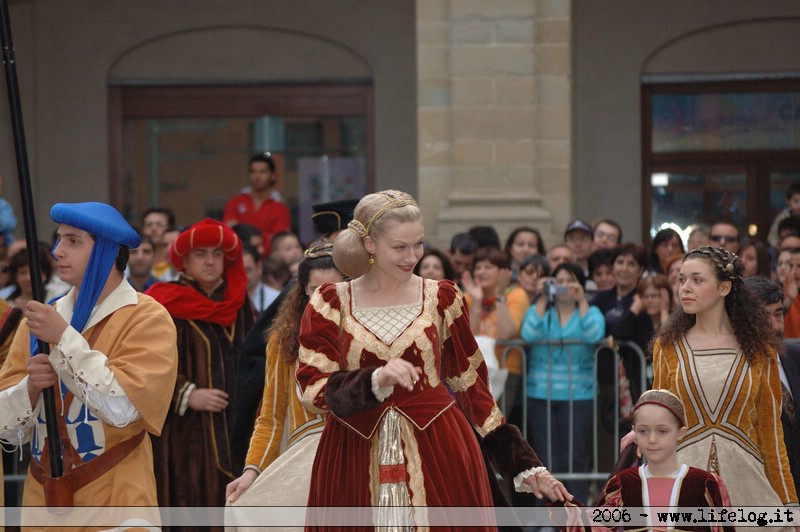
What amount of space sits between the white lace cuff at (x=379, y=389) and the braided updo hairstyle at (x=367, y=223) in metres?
0.48

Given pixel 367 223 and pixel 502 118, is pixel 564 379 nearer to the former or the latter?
pixel 367 223

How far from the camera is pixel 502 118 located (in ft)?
37.9

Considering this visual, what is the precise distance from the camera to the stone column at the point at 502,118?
11508mm

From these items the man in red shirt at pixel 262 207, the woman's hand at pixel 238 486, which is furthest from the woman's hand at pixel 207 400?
the man in red shirt at pixel 262 207

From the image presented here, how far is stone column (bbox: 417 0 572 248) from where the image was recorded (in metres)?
11.5

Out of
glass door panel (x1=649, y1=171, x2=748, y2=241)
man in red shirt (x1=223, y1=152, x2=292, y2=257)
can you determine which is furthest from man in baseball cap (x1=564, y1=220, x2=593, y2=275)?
glass door panel (x1=649, y1=171, x2=748, y2=241)

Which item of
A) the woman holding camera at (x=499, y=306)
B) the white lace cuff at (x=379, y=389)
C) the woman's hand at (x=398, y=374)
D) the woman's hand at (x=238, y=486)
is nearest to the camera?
the woman's hand at (x=398, y=374)

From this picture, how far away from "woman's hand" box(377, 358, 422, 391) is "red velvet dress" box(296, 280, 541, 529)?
0.88 feet

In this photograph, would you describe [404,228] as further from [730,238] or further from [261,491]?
[730,238]

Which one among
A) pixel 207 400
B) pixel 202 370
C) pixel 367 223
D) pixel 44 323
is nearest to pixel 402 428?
pixel 367 223

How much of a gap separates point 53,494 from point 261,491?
98 cm

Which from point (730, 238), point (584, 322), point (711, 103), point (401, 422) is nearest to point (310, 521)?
point (401, 422)

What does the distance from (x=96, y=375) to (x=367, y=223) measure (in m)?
1.12

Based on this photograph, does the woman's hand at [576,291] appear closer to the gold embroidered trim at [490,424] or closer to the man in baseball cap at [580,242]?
the man in baseball cap at [580,242]
